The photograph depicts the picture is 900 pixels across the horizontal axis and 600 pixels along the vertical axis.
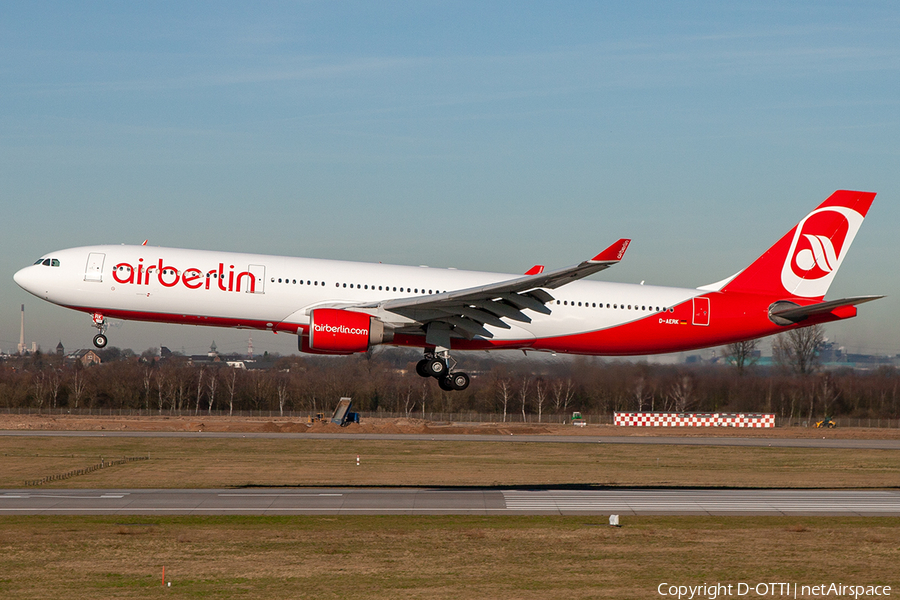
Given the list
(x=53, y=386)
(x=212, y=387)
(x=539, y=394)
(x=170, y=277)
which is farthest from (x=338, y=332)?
(x=53, y=386)

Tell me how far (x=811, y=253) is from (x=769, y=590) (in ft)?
75.5

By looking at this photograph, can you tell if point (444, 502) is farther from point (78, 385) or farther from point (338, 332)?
point (78, 385)

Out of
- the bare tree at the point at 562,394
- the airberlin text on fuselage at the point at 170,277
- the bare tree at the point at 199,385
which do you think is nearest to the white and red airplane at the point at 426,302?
the airberlin text on fuselage at the point at 170,277

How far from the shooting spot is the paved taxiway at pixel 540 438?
6856cm

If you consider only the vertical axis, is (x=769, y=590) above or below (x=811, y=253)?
below

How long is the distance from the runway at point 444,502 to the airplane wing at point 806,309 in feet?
23.9

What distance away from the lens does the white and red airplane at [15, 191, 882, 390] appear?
115ft

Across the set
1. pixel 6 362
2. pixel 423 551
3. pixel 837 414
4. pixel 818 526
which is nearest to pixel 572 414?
pixel 837 414

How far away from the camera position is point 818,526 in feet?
98.1

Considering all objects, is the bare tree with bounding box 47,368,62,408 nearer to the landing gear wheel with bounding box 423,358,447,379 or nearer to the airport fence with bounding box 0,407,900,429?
the airport fence with bounding box 0,407,900,429

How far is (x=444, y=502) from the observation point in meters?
35.3

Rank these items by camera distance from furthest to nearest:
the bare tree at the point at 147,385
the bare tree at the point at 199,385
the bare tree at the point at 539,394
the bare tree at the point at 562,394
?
the bare tree at the point at 199,385, the bare tree at the point at 147,385, the bare tree at the point at 539,394, the bare tree at the point at 562,394

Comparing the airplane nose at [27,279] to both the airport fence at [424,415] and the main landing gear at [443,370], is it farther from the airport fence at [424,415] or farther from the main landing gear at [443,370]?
the airport fence at [424,415]

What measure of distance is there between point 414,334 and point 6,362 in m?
109
